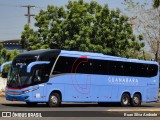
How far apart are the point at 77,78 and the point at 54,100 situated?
1.97 meters

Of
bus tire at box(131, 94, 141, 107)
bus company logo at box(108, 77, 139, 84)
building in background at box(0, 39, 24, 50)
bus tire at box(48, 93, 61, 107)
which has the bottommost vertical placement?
bus tire at box(131, 94, 141, 107)

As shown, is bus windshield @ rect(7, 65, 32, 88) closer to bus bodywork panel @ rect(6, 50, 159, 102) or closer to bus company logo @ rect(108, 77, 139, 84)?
bus bodywork panel @ rect(6, 50, 159, 102)

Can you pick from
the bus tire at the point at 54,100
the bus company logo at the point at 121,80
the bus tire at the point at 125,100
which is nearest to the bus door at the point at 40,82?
the bus tire at the point at 54,100

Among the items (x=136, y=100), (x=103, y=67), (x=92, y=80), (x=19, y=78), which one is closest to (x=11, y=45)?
(x=136, y=100)

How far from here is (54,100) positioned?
81.9 ft

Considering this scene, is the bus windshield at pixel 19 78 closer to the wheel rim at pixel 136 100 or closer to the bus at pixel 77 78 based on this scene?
the bus at pixel 77 78

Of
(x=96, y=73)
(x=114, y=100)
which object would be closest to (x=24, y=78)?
(x=96, y=73)

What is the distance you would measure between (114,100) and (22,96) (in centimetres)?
715

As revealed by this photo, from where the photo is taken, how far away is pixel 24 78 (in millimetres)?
24047

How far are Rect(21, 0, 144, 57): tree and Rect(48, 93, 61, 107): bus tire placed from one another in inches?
621

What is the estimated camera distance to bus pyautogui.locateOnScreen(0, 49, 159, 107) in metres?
24.1

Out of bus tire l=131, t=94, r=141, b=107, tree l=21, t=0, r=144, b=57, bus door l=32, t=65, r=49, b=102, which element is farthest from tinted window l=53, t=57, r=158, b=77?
tree l=21, t=0, r=144, b=57

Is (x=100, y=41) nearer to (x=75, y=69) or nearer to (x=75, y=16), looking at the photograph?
(x=75, y=16)

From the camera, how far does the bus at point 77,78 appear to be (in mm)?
24125
